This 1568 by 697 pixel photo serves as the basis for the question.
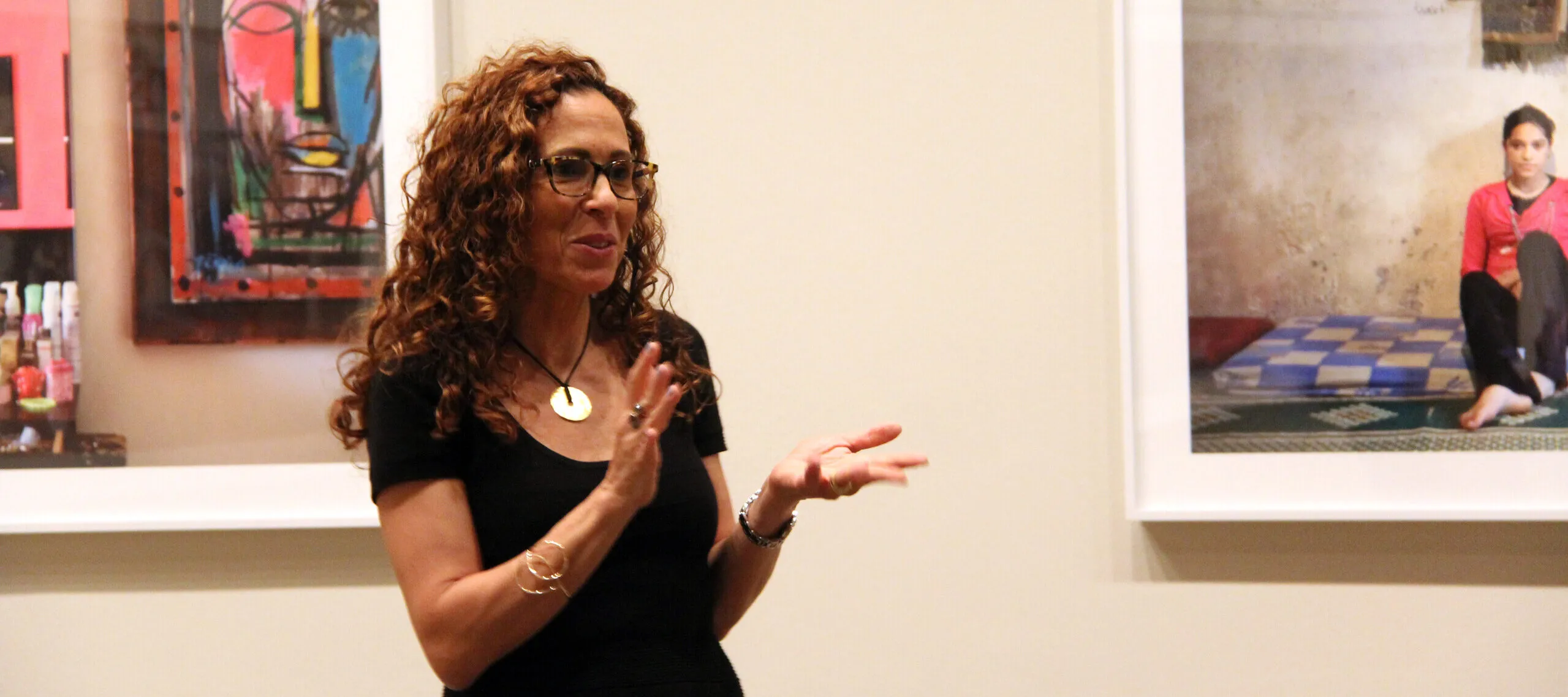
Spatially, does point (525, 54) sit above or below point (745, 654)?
above

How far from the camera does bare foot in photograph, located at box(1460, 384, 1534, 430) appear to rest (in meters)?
2.00

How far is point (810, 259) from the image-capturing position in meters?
2.13

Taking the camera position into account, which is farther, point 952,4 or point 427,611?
point 952,4

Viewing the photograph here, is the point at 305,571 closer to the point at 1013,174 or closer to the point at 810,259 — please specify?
the point at 810,259

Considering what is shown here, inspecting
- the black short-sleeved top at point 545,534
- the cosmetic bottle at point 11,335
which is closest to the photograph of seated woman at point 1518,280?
the black short-sleeved top at point 545,534

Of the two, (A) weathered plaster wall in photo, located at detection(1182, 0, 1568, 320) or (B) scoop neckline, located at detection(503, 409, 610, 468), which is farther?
(A) weathered plaster wall in photo, located at detection(1182, 0, 1568, 320)

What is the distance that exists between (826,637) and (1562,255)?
1.40 meters

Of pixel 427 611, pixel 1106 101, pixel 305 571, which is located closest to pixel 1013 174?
pixel 1106 101

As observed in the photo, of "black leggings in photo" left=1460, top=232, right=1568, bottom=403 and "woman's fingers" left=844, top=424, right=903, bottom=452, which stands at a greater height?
"black leggings in photo" left=1460, top=232, right=1568, bottom=403

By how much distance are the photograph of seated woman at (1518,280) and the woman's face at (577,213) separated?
4.87 ft

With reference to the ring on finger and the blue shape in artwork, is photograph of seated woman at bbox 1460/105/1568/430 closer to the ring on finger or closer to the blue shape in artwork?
the ring on finger

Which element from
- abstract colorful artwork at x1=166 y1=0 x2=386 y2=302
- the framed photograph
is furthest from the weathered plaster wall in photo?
abstract colorful artwork at x1=166 y1=0 x2=386 y2=302

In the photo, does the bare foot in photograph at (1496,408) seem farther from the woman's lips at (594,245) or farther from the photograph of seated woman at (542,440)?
the woman's lips at (594,245)

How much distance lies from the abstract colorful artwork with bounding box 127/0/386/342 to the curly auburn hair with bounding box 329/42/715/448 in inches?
29.9
